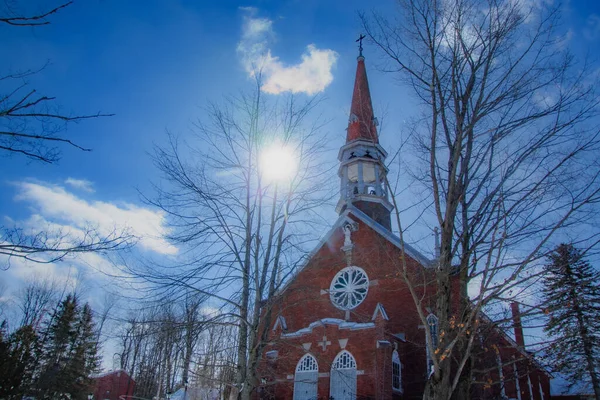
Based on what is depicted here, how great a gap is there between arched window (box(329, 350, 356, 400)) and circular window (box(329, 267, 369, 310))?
10.8 ft

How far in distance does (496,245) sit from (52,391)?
37.3 meters

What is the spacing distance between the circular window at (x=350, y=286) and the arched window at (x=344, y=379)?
3286 millimetres

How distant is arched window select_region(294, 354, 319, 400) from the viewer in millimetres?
16375

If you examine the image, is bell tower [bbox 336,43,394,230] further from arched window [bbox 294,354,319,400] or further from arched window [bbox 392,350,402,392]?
arched window [bbox 294,354,319,400]

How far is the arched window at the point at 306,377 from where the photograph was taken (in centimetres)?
1638

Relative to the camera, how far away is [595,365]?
822 inches

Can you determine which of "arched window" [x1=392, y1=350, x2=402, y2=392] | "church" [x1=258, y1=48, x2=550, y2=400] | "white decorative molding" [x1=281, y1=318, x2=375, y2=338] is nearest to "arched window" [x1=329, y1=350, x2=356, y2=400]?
"church" [x1=258, y1=48, x2=550, y2=400]

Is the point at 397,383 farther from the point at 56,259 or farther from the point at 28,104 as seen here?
the point at 28,104

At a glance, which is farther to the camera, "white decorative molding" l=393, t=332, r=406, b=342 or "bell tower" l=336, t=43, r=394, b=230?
"bell tower" l=336, t=43, r=394, b=230

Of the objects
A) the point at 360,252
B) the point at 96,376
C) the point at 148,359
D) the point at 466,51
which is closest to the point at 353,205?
the point at 360,252

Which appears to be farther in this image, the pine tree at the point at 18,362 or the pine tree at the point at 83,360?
the pine tree at the point at 83,360

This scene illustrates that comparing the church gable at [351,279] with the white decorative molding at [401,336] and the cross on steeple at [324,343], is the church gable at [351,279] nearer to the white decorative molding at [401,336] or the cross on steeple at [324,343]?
the white decorative molding at [401,336]

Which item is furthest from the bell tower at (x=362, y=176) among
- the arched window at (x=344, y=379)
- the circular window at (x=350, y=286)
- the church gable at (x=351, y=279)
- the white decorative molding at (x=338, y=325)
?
the arched window at (x=344, y=379)

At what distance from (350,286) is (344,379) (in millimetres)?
5142
